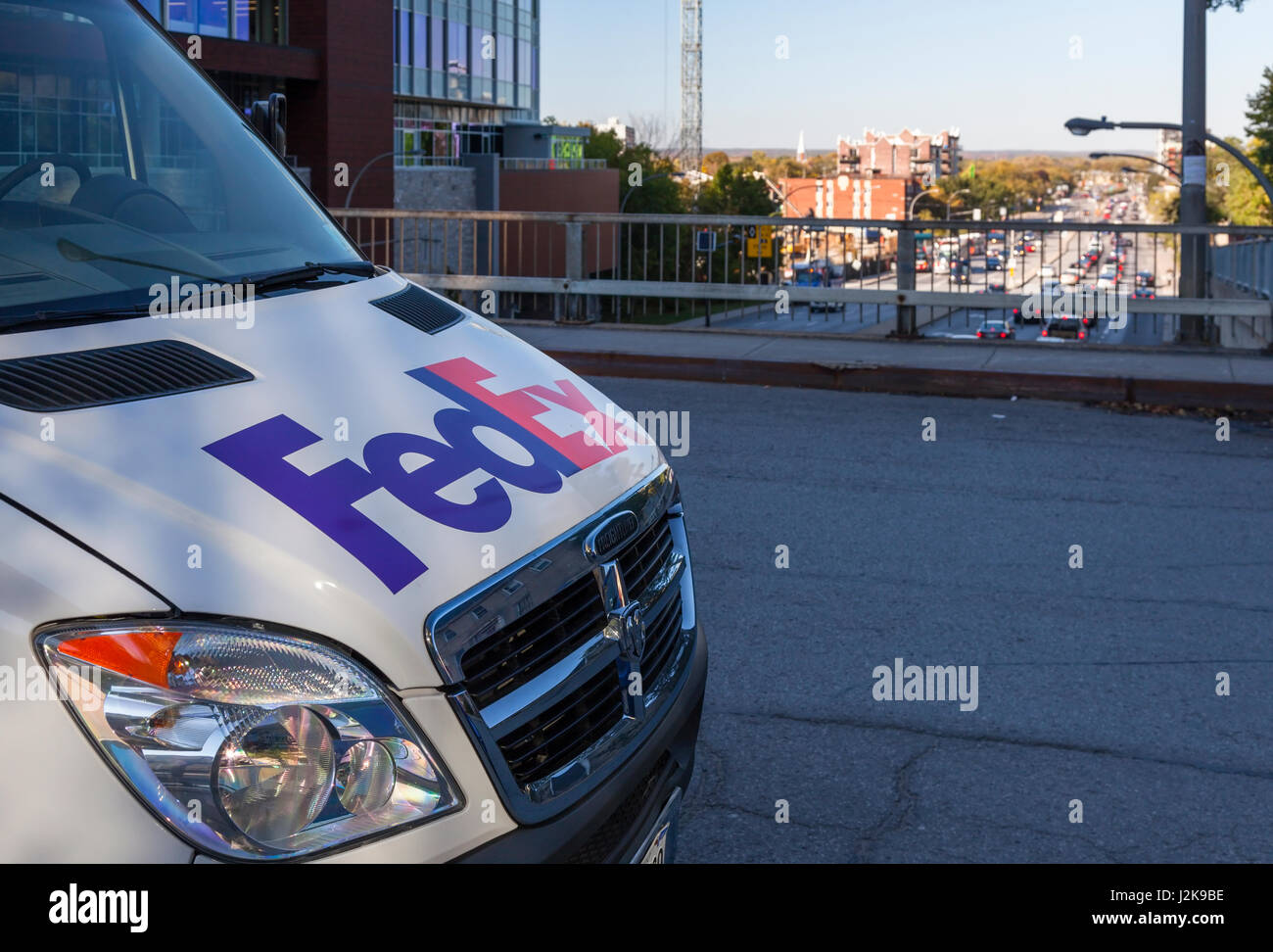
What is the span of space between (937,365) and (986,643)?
22.9ft

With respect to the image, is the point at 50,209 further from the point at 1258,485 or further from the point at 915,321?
the point at 915,321

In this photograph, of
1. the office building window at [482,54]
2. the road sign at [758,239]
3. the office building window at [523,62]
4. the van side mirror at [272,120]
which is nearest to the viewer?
the van side mirror at [272,120]

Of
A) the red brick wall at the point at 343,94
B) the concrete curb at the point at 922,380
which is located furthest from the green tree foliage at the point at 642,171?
the concrete curb at the point at 922,380

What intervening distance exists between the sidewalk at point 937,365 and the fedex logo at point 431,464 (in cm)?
934

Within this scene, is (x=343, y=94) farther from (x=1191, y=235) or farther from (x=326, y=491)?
(x=326, y=491)

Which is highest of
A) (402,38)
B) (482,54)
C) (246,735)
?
(482,54)

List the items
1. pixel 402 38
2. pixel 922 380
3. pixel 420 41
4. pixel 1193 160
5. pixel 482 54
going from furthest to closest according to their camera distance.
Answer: pixel 482 54 → pixel 420 41 → pixel 402 38 → pixel 1193 160 → pixel 922 380

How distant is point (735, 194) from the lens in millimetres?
Answer: 112125

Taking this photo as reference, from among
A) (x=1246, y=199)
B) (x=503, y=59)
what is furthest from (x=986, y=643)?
(x=1246, y=199)

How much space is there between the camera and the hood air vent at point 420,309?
10.1 feet

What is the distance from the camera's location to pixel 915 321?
14.3 metres

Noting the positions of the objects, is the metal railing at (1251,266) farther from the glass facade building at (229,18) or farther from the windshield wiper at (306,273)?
the glass facade building at (229,18)

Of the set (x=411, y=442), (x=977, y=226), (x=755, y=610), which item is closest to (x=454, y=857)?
(x=411, y=442)

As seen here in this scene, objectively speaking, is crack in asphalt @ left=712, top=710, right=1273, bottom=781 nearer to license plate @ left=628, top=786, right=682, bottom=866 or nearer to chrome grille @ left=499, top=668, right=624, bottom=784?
license plate @ left=628, top=786, right=682, bottom=866
